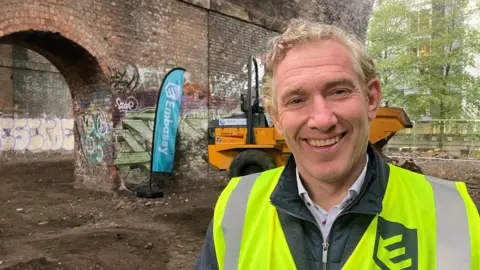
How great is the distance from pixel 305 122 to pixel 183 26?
28.7 feet

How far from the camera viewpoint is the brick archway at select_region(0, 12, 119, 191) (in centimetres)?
724

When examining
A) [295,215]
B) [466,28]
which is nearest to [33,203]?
[295,215]

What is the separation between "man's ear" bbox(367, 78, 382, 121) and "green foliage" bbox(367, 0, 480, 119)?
69.6 ft

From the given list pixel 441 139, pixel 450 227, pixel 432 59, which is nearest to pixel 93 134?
pixel 450 227

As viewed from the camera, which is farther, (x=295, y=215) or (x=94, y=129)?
(x=94, y=129)

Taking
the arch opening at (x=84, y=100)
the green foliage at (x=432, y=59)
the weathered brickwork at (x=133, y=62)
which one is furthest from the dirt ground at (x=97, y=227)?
the green foliage at (x=432, y=59)

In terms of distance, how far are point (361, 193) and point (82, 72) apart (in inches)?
338

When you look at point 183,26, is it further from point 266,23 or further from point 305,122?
point 305,122

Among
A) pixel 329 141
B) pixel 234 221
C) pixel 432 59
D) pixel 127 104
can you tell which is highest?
pixel 432 59

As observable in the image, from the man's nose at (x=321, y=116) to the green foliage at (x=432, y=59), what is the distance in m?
21.5

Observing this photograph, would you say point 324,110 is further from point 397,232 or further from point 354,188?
point 397,232

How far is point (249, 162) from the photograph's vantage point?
26.9ft

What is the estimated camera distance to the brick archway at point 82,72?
23.8 feet

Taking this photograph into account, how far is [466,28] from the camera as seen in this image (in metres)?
21.7
